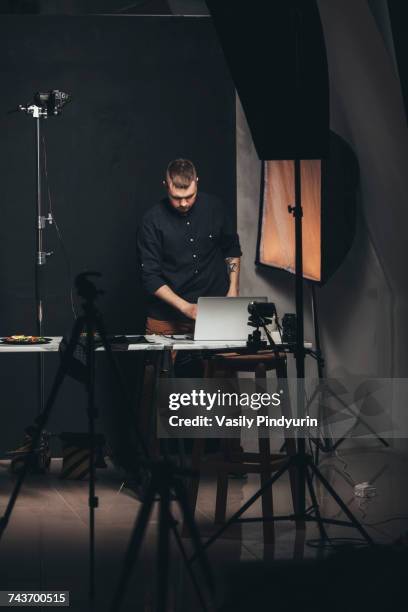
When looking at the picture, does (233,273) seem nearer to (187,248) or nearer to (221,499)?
(187,248)

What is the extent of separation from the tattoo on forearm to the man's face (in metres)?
0.46

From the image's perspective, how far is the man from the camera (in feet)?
20.0

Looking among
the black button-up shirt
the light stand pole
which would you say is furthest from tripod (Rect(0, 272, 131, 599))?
the black button-up shirt

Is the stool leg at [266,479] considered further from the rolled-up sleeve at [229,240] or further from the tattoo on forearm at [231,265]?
the rolled-up sleeve at [229,240]

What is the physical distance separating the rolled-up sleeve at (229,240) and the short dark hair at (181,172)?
497 mm

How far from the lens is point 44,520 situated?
484 cm

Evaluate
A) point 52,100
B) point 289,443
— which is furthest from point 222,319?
point 52,100

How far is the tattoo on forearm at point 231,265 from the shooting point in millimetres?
6238

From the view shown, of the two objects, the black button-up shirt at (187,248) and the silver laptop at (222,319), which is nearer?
the silver laptop at (222,319)

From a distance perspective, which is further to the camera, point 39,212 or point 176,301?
point 39,212

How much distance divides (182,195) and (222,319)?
114 cm

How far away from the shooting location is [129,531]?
4594 millimetres

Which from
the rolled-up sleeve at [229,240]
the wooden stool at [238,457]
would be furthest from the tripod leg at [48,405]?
the rolled-up sleeve at [229,240]

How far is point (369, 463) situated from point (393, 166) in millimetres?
1797
